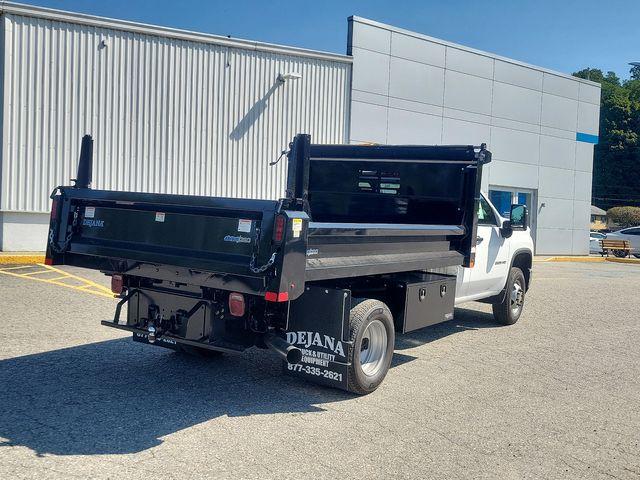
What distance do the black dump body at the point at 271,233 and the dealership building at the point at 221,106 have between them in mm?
10474

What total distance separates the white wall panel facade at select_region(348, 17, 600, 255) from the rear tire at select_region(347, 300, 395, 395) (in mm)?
15445

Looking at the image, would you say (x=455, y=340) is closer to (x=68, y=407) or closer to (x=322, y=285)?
(x=322, y=285)

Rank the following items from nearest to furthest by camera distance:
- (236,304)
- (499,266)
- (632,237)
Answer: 1. (236,304)
2. (499,266)
3. (632,237)

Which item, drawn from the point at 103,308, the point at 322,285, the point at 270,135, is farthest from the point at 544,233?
the point at 322,285

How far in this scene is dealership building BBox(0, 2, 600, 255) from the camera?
51.7 ft

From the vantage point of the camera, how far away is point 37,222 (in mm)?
15914

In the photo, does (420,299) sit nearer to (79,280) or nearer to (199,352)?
(199,352)

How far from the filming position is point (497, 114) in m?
25.2

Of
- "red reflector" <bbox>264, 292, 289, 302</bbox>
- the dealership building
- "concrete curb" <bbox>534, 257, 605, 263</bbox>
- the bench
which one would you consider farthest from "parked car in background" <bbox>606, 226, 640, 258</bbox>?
"red reflector" <bbox>264, 292, 289, 302</bbox>

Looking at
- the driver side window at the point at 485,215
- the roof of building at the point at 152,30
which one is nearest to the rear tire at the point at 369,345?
the driver side window at the point at 485,215

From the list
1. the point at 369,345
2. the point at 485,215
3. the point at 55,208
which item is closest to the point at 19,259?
the point at 55,208

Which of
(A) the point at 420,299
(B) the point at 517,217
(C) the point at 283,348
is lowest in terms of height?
(C) the point at 283,348

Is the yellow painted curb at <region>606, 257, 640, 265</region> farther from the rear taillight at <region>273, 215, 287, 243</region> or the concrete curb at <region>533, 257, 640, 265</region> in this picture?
the rear taillight at <region>273, 215, 287, 243</region>

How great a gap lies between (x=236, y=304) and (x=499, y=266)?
17.6ft
